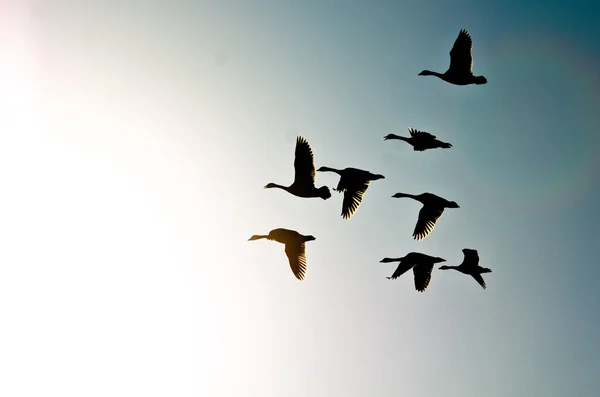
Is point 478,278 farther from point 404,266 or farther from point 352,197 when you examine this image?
point 352,197

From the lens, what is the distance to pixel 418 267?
24719 mm

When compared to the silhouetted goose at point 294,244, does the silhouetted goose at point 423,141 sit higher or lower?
higher

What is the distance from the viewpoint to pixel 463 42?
22.5m

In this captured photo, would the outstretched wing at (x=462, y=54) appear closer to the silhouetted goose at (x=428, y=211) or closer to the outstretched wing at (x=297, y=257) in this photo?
the silhouetted goose at (x=428, y=211)

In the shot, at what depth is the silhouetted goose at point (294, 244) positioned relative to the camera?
23.4 m

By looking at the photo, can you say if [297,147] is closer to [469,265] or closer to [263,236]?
[263,236]

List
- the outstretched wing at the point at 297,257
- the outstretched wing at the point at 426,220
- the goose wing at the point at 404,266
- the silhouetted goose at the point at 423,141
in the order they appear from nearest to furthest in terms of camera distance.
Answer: the silhouetted goose at the point at 423,141, the outstretched wing at the point at 297,257, the outstretched wing at the point at 426,220, the goose wing at the point at 404,266

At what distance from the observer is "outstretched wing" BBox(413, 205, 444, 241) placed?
23.7 m

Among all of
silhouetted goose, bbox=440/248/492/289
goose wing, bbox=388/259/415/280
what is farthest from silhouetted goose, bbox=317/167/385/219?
silhouetted goose, bbox=440/248/492/289

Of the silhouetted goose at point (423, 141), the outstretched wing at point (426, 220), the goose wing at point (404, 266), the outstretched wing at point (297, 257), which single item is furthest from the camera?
the goose wing at point (404, 266)

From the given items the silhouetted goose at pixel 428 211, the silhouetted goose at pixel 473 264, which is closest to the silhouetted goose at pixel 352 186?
the silhouetted goose at pixel 428 211

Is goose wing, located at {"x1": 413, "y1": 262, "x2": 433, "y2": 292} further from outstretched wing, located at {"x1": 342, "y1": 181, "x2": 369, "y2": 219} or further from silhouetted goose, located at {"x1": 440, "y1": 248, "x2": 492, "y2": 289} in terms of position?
outstretched wing, located at {"x1": 342, "y1": 181, "x2": 369, "y2": 219}

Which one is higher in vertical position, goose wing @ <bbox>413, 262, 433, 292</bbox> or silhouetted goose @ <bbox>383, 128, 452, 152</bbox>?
silhouetted goose @ <bbox>383, 128, 452, 152</bbox>

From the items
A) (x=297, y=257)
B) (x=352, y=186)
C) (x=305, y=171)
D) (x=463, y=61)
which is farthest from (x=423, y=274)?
(x=463, y=61)
